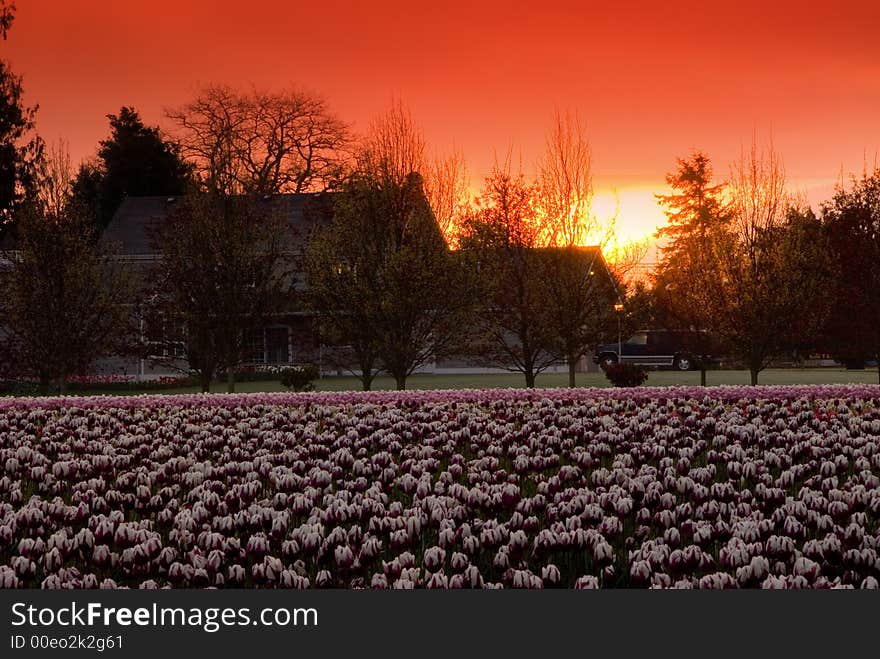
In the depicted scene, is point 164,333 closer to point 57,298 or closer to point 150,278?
point 150,278

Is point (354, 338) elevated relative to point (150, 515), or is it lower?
elevated

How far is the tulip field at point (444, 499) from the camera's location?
17.9 feet

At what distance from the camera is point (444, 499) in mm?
6871

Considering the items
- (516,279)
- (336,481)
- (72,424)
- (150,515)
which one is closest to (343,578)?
(150,515)

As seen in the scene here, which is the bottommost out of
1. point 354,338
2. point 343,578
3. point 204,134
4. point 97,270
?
point 343,578

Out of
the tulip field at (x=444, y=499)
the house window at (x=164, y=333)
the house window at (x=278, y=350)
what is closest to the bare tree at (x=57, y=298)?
the house window at (x=164, y=333)

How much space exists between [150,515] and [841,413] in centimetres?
1084

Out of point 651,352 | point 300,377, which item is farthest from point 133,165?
point 300,377

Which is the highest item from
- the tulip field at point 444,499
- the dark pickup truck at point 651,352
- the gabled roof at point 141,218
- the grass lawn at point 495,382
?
the gabled roof at point 141,218

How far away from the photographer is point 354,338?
25.3 meters

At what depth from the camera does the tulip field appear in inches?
215

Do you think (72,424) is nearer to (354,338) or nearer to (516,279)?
(354,338)

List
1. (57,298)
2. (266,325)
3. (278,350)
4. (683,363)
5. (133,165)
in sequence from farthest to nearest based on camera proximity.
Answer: (133,165), (683,363), (278,350), (57,298), (266,325)

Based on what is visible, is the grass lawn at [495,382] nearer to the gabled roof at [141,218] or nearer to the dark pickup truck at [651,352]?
the dark pickup truck at [651,352]
